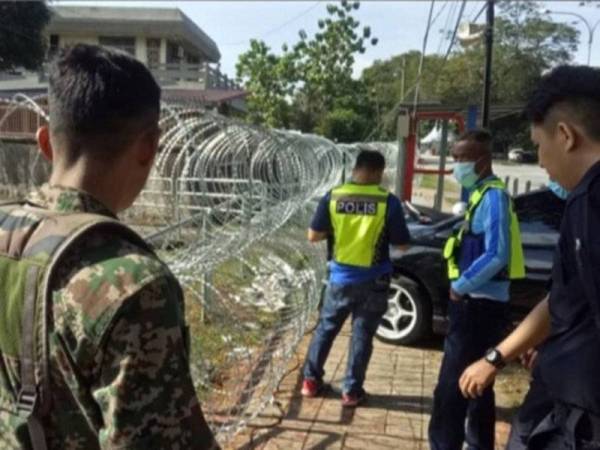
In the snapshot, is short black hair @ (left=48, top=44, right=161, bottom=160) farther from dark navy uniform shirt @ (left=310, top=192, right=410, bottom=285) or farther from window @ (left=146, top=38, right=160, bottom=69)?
window @ (left=146, top=38, right=160, bottom=69)

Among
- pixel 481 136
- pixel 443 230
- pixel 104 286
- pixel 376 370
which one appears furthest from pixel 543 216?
pixel 104 286

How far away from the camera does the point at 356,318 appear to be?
14.8 ft

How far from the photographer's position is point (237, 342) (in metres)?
4.36

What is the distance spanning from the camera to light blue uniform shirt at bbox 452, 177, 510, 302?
3289 millimetres

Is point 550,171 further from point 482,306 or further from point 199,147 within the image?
point 199,147

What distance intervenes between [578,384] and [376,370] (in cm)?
359

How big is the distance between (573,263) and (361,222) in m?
2.58

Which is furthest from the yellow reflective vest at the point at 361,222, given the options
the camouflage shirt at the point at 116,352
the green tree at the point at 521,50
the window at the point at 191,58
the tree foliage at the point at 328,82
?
the window at the point at 191,58

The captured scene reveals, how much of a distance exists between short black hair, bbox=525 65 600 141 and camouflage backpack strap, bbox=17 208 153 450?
1437mm

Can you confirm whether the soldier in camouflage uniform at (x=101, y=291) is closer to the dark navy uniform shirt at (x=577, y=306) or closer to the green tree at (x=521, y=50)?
the dark navy uniform shirt at (x=577, y=306)

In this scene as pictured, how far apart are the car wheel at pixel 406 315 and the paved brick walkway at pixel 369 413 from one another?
1.00 ft

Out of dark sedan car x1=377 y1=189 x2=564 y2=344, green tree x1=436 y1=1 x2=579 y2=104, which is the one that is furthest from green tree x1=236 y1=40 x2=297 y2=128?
dark sedan car x1=377 y1=189 x2=564 y2=344

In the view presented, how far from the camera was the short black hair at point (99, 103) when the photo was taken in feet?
4.04

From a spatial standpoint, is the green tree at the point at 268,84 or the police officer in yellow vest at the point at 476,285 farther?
the green tree at the point at 268,84
